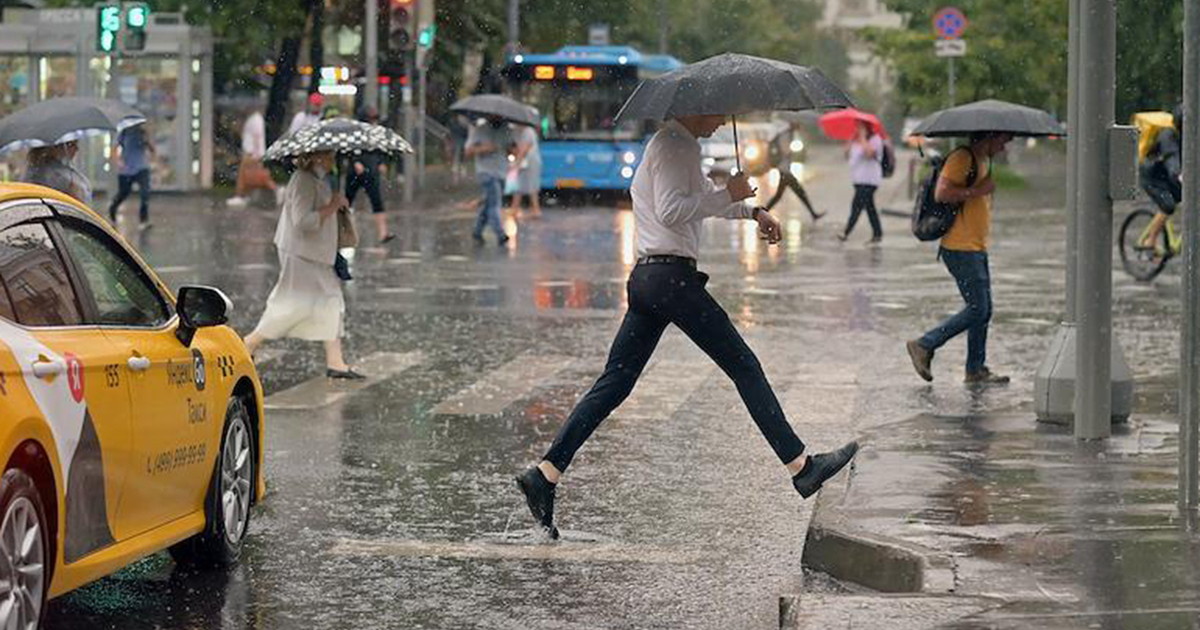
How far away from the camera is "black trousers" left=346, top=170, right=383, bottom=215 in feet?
95.5

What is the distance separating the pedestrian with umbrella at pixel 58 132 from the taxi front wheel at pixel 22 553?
19.4ft

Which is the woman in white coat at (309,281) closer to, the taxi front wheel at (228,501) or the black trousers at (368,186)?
the taxi front wheel at (228,501)

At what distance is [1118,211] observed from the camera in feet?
115

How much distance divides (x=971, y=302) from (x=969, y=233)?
44 centimetres

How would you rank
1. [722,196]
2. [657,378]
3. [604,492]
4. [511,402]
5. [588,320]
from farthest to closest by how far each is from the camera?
[588,320] → [657,378] → [511,402] → [604,492] → [722,196]

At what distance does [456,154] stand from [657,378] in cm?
4257

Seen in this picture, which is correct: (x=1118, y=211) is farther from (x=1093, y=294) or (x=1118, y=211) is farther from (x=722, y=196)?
(x=722, y=196)

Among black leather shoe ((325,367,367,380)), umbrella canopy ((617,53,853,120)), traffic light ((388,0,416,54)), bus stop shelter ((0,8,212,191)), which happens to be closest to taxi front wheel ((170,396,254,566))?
umbrella canopy ((617,53,853,120))

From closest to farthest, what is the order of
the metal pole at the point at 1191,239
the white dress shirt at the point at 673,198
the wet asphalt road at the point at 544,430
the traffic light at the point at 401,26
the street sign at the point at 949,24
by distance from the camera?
the wet asphalt road at the point at 544,430 → the metal pole at the point at 1191,239 → the white dress shirt at the point at 673,198 → the traffic light at the point at 401,26 → the street sign at the point at 949,24

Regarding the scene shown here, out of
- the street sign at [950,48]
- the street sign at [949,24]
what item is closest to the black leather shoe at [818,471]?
the street sign at [950,48]

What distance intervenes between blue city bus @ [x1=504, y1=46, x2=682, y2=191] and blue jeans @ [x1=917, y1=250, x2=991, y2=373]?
90.5 feet

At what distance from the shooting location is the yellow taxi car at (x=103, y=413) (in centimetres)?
671

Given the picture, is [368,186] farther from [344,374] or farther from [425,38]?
[344,374]

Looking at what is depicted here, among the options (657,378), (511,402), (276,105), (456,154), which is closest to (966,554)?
(511,402)
